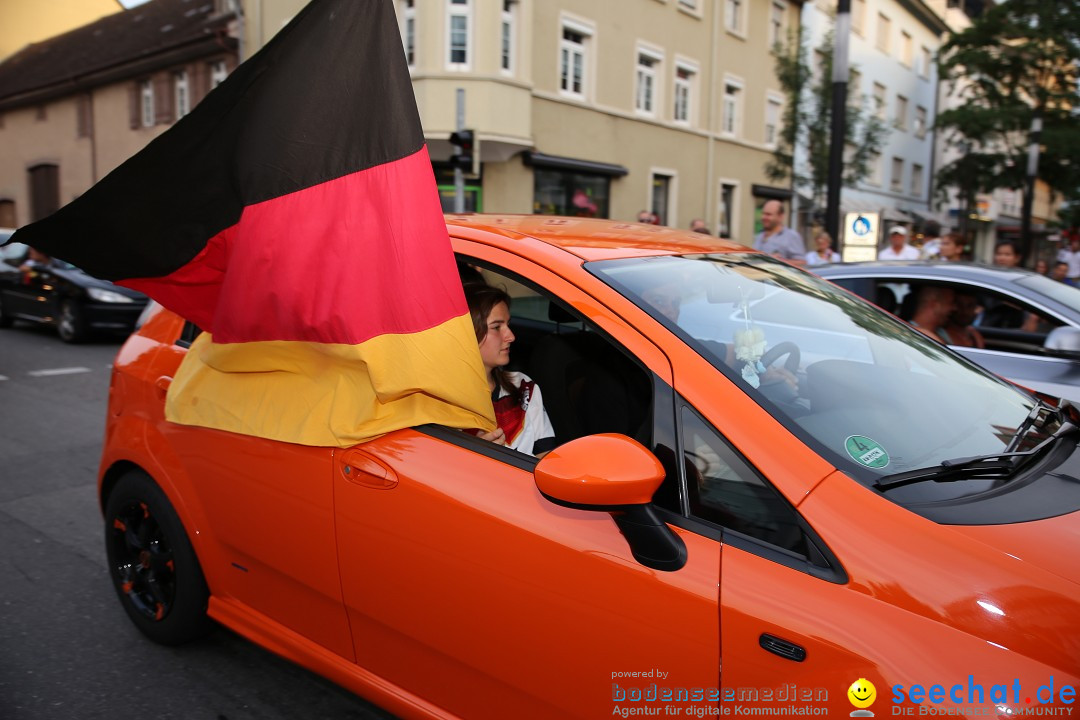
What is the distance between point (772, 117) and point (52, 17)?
74.7ft

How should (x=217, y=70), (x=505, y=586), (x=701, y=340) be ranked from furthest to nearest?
(x=217, y=70)
(x=701, y=340)
(x=505, y=586)

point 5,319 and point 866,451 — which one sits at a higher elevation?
point 866,451

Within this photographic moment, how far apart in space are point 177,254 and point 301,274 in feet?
1.73

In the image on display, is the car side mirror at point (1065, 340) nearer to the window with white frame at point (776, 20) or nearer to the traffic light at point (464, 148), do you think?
the traffic light at point (464, 148)

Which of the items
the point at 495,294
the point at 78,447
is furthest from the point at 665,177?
the point at 495,294

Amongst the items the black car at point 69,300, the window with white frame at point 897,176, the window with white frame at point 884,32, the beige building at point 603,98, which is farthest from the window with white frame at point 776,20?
the black car at point 69,300

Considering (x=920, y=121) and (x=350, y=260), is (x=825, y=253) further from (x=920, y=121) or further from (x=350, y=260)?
(x=920, y=121)

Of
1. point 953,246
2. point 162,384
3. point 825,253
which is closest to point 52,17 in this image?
point 825,253

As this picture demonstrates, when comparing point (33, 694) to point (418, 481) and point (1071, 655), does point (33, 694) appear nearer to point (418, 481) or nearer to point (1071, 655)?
point (418, 481)

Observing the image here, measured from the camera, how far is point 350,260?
218 cm

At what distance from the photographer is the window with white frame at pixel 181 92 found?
2223 centimetres

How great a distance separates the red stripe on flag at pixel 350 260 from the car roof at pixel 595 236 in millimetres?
275

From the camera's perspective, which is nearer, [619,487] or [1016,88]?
[619,487]

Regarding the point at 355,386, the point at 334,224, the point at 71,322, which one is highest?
the point at 334,224
